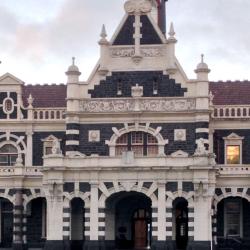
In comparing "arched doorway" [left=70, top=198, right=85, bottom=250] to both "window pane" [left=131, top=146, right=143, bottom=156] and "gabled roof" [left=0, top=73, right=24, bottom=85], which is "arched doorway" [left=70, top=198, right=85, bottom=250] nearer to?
"window pane" [left=131, top=146, right=143, bottom=156]

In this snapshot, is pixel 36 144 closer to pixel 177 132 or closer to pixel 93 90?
pixel 93 90

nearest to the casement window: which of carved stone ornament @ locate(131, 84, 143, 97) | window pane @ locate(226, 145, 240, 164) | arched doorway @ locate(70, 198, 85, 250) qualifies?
window pane @ locate(226, 145, 240, 164)

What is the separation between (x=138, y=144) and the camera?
2373 inches

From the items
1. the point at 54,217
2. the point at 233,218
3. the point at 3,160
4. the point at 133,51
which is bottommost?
the point at 233,218

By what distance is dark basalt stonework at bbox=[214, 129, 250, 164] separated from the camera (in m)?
62.4

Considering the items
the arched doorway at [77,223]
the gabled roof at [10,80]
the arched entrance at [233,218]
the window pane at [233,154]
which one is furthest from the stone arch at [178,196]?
the gabled roof at [10,80]

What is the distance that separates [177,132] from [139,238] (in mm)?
7960

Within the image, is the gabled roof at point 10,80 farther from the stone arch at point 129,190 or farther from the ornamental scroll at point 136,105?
the stone arch at point 129,190

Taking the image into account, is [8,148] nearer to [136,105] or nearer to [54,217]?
[54,217]

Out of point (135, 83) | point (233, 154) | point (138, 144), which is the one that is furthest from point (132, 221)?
point (135, 83)

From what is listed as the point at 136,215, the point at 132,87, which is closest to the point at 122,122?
the point at 132,87

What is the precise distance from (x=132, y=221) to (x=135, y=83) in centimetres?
945

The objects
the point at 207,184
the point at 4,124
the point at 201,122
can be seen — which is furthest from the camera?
the point at 4,124

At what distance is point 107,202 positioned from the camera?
57.7 meters
